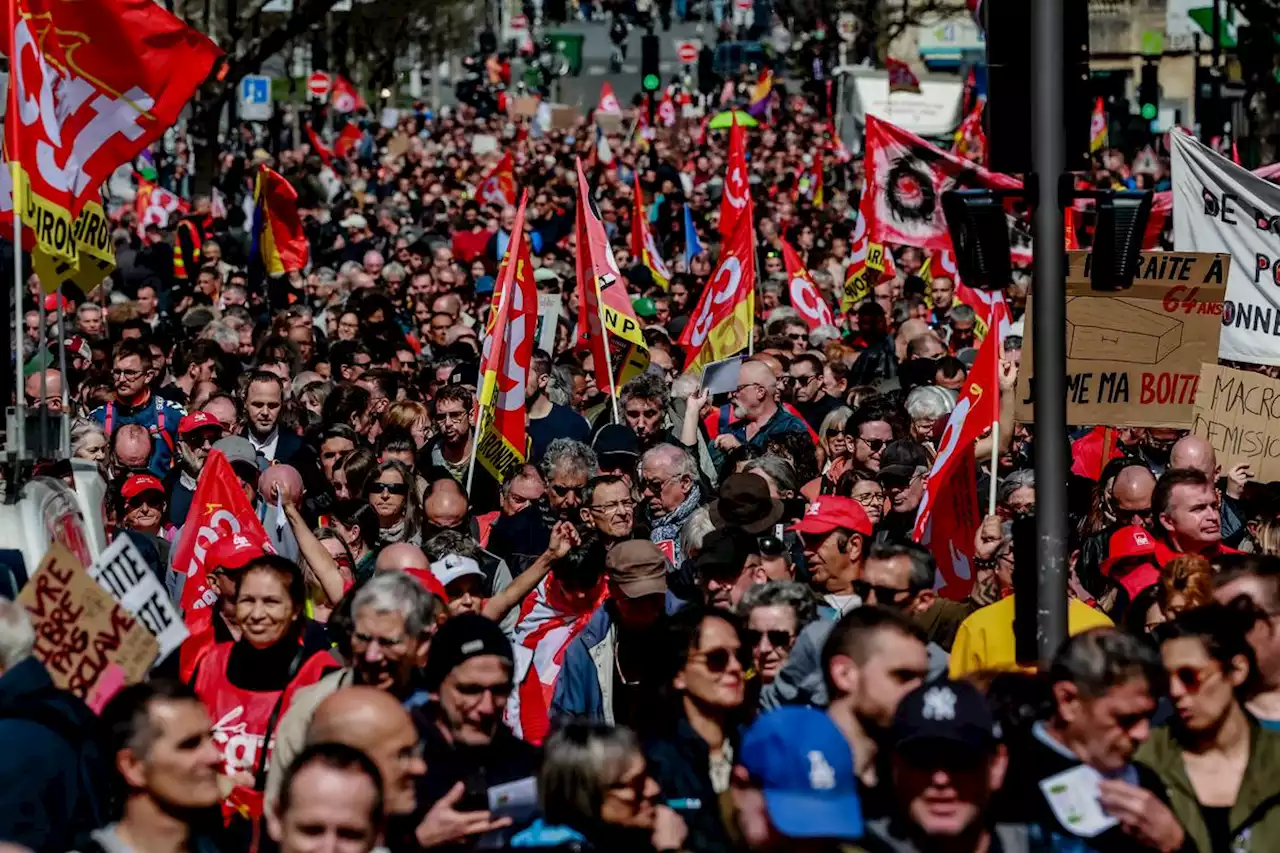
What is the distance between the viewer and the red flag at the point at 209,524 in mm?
8656

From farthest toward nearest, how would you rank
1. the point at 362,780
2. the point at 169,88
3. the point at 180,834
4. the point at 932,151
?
the point at 932,151, the point at 169,88, the point at 180,834, the point at 362,780

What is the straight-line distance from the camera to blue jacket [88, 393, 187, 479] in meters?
11.7

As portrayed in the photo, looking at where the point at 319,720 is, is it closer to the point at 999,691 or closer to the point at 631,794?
the point at 631,794

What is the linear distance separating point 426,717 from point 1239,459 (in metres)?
5.57

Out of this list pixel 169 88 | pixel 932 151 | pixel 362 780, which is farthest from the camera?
pixel 932 151

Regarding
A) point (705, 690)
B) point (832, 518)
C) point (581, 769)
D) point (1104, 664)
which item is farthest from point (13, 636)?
point (832, 518)

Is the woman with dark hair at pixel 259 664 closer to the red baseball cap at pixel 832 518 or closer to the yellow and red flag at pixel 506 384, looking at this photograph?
the red baseball cap at pixel 832 518

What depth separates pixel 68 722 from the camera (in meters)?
5.54

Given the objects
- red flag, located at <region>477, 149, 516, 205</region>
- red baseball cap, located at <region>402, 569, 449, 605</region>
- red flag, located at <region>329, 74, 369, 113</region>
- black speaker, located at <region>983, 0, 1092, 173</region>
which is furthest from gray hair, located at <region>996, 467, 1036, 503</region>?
red flag, located at <region>329, 74, 369, 113</region>

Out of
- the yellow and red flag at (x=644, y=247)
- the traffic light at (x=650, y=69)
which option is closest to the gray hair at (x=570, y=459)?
the yellow and red flag at (x=644, y=247)

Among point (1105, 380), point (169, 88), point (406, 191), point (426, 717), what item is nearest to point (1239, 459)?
point (1105, 380)

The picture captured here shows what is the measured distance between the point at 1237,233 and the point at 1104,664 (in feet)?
22.3

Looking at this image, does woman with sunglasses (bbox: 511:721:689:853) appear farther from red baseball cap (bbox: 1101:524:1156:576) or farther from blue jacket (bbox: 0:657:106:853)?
red baseball cap (bbox: 1101:524:1156:576)

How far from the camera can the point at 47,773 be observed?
537 cm
